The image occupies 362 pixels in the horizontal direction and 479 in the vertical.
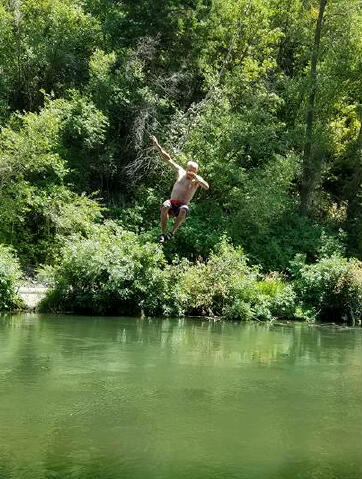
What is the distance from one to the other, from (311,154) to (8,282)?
1160 centimetres

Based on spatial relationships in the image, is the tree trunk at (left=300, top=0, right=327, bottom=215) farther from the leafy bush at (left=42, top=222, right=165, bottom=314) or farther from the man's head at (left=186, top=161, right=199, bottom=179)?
the man's head at (left=186, top=161, right=199, bottom=179)

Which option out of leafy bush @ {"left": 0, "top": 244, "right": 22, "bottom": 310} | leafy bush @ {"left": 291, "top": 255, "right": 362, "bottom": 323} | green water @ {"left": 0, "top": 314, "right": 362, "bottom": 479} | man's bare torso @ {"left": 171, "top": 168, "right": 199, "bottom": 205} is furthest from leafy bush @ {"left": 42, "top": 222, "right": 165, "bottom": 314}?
man's bare torso @ {"left": 171, "top": 168, "right": 199, "bottom": 205}

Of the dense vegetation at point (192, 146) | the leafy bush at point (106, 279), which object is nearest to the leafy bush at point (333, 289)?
the dense vegetation at point (192, 146)

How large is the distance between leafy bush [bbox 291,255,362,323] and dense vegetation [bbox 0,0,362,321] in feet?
0.13

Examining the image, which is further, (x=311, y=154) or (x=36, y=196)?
(x=311, y=154)

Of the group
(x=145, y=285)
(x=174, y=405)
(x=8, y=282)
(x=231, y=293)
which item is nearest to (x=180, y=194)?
(x=174, y=405)

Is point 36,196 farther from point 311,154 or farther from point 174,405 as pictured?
point 174,405

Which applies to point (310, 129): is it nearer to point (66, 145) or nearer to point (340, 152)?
point (340, 152)

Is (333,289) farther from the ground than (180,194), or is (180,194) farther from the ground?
(180,194)

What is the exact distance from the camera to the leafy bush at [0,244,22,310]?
15336 millimetres

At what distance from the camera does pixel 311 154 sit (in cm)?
2284

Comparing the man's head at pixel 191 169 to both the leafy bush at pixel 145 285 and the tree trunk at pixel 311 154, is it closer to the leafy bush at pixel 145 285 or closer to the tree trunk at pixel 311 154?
the leafy bush at pixel 145 285

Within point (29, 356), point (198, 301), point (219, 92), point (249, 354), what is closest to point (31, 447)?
point (29, 356)

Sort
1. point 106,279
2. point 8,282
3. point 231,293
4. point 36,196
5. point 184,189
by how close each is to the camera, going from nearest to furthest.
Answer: point 184,189 < point 8,282 < point 106,279 < point 231,293 < point 36,196
